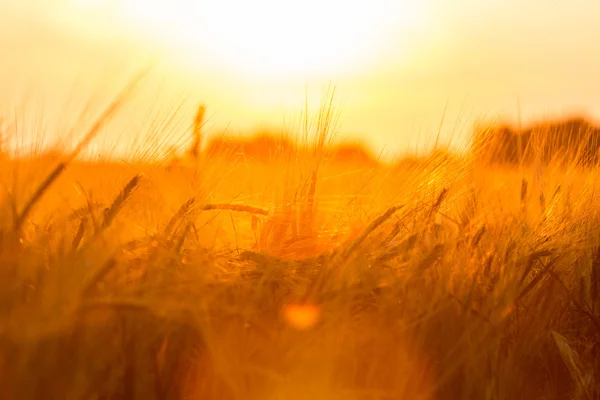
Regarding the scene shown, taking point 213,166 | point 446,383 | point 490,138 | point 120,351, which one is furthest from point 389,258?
point 490,138

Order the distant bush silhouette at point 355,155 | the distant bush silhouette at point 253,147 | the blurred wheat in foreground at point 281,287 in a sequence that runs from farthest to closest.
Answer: the distant bush silhouette at point 355,155
the distant bush silhouette at point 253,147
the blurred wheat in foreground at point 281,287

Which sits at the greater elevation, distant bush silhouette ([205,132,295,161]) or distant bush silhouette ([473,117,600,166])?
distant bush silhouette ([205,132,295,161])

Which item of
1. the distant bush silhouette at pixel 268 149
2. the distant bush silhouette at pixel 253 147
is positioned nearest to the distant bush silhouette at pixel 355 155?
the distant bush silhouette at pixel 268 149

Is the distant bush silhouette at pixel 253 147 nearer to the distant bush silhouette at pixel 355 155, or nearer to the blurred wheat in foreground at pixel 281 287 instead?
the blurred wheat in foreground at pixel 281 287

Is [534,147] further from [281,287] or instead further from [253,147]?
[281,287]

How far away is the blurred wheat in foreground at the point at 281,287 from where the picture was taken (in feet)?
2.81

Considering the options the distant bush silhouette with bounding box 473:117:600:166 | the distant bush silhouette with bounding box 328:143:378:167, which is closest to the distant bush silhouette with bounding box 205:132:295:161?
the distant bush silhouette with bounding box 328:143:378:167

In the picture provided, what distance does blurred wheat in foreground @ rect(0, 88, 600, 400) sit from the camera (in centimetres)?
85

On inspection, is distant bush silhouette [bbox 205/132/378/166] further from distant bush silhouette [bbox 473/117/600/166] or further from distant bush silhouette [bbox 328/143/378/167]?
distant bush silhouette [bbox 473/117/600/166]

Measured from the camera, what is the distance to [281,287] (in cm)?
108

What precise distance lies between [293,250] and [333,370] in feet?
1.06

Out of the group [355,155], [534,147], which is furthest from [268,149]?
[534,147]

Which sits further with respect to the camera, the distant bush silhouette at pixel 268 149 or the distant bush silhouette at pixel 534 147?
the distant bush silhouette at pixel 534 147

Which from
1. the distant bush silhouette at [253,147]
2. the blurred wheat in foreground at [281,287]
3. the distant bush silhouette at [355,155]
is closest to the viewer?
the blurred wheat in foreground at [281,287]
